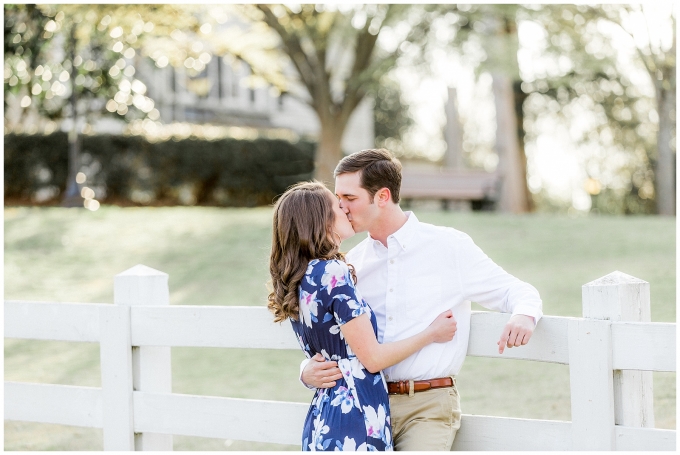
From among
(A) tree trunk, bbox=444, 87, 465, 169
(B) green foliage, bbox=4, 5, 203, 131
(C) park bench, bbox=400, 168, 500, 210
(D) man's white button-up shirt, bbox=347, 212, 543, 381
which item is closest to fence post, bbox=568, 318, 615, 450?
(D) man's white button-up shirt, bbox=347, 212, 543, 381

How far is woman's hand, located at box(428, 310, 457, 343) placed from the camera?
112 inches

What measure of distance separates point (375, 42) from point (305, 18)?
4.59 ft

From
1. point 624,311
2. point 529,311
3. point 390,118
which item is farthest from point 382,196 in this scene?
point 390,118

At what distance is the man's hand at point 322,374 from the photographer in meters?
2.85

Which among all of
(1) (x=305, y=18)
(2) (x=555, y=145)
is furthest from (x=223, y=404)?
(2) (x=555, y=145)

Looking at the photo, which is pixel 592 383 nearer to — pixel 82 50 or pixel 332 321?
pixel 332 321

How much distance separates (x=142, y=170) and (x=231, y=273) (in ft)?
21.1

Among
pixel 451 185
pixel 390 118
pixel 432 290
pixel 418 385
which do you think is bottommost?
pixel 418 385

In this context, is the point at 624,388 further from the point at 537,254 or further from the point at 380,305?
the point at 537,254

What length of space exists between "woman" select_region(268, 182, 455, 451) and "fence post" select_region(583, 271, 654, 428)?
523mm

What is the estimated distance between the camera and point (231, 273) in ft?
33.4

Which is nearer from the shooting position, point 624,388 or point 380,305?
point 624,388

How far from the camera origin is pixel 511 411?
5855 millimetres

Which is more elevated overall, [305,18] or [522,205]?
[305,18]
